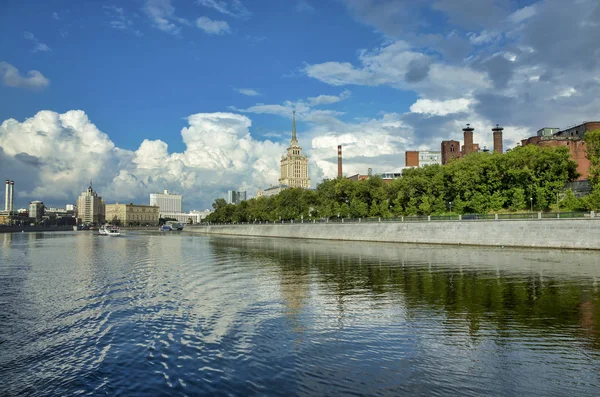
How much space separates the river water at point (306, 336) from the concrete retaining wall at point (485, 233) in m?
26.9

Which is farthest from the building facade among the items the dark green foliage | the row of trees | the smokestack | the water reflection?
the water reflection

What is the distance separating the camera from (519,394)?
41.7ft

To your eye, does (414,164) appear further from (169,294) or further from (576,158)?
(169,294)

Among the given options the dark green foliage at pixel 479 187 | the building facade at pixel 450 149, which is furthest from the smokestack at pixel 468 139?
the dark green foliage at pixel 479 187

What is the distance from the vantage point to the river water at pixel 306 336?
13.9 m

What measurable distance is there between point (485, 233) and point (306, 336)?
199 ft

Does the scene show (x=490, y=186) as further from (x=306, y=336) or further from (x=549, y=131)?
(x=306, y=336)

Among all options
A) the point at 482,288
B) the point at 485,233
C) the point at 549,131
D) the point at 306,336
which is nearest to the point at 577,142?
the point at 549,131

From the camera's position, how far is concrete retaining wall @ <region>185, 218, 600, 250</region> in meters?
59.9

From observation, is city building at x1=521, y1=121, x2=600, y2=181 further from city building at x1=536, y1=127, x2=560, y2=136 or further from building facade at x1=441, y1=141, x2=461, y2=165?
building facade at x1=441, y1=141, x2=461, y2=165

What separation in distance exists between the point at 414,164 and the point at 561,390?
180 m

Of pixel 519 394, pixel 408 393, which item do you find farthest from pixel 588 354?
pixel 408 393

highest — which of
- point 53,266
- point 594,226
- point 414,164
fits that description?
point 414,164

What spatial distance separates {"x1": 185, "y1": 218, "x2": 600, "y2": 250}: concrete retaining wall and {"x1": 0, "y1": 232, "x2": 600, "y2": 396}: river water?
26874mm
